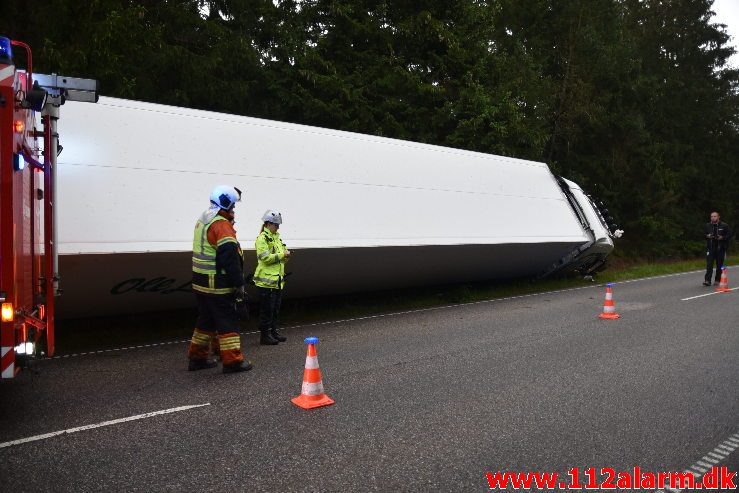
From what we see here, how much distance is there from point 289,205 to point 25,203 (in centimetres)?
419

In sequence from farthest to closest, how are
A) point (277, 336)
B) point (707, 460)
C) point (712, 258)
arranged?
point (712, 258) < point (277, 336) < point (707, 460)

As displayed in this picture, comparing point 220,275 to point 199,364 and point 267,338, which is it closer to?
point 199,364

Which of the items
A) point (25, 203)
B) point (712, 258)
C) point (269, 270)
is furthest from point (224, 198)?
point (712, 258)

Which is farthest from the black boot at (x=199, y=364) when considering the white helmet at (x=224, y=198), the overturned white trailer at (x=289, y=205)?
the white helmet at (x=224, y=198)

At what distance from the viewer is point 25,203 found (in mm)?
4070

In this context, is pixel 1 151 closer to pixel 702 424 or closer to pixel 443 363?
pixel 443 363

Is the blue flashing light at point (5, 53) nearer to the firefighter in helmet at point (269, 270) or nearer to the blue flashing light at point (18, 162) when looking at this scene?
the blue flashing light at point (18, 162)

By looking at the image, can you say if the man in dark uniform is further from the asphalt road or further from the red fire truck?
the red fire truck

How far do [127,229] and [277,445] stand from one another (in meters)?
3.65

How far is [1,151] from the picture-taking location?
3.63m

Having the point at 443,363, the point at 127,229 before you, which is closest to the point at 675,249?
the point at 443,363

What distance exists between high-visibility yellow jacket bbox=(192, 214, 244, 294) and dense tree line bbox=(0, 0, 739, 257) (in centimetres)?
601

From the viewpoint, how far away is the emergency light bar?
14.1 ft

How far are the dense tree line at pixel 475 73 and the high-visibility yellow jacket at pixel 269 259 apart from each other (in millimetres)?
5477
